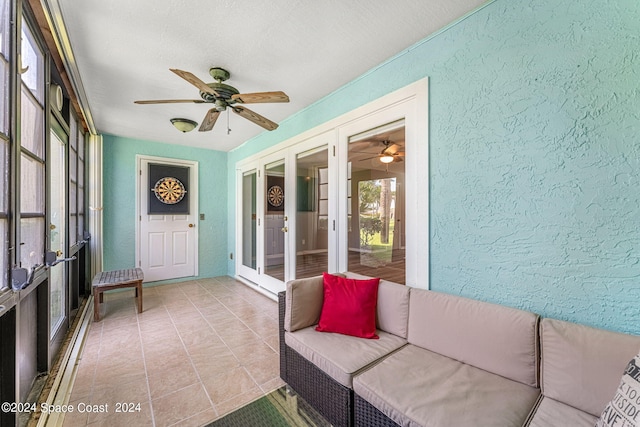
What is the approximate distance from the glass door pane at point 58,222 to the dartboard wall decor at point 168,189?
68.3 inches

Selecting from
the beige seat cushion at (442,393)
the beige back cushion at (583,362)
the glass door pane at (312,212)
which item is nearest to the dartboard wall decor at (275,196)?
the glass door pane at (312,212)

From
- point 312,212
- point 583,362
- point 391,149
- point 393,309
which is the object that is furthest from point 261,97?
point 583,362

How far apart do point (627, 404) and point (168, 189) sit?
5.16 meters

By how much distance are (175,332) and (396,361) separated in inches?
90.3

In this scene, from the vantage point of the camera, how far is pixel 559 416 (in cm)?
106

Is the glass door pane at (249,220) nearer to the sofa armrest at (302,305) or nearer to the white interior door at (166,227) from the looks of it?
the white interior door at (166,227)

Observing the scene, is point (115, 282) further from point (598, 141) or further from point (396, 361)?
point (598, 141)

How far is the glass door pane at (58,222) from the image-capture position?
7.64 ft

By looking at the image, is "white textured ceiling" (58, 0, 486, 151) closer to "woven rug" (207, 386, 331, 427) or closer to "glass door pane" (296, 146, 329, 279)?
"glass door pane" (296, 146, 329, 279)

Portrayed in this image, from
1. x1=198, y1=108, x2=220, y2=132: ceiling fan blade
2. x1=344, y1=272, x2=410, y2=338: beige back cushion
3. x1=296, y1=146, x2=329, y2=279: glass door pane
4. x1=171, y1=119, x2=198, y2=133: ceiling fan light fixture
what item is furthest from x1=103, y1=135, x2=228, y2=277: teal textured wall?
x1=344, y1=272, x2=410, y2=338: beige back cushion

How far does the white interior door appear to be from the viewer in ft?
14.1

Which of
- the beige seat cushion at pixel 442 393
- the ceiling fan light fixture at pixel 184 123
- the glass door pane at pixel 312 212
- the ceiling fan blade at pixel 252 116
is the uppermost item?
the ceiling fan light fixture at pixel 184 123

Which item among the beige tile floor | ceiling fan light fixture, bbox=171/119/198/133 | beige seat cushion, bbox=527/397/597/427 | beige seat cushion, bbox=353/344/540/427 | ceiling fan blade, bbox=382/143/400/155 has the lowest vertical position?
the beige tile floor

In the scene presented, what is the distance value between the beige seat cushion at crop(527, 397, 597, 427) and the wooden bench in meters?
3.71
